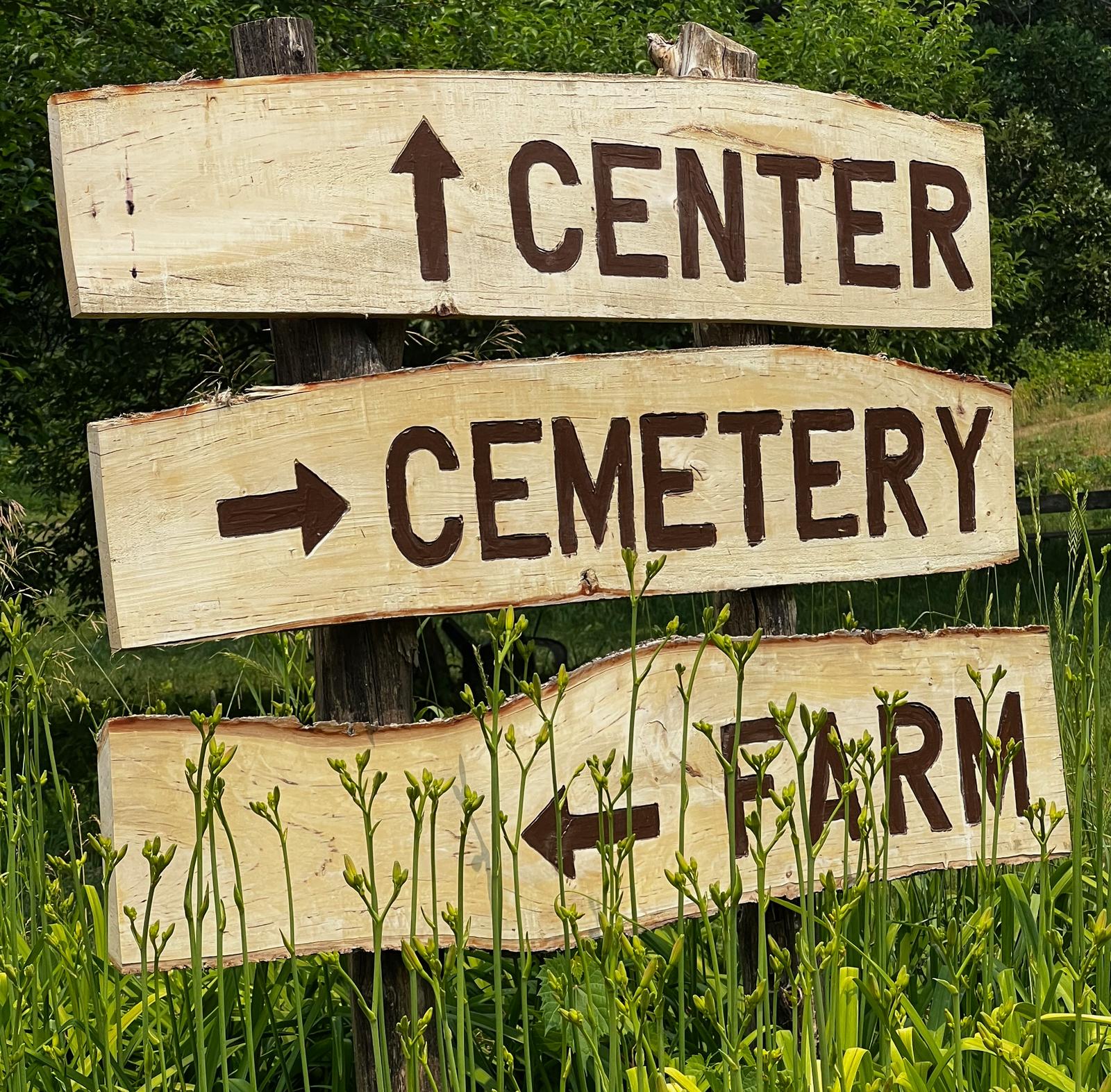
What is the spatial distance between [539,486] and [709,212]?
21.8 inches

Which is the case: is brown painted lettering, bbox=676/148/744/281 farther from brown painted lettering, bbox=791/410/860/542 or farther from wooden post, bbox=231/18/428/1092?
wooden post, bbox=231/18/428/1092

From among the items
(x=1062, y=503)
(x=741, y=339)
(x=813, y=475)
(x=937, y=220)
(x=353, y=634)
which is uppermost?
(x=937, y=220)

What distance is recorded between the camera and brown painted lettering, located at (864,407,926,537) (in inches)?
85.3

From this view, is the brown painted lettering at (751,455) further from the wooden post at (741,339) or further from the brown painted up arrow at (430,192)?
the brown painted up arrow at (430,192)

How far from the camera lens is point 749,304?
2.11 m

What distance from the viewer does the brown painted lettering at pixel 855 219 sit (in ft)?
7.14

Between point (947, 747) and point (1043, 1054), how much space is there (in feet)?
1.63

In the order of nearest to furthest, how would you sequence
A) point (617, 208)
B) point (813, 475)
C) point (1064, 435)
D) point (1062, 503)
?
1. point (617, 208)
2. point (813, 475)
3. point (1062, 503)
4. point (1064, 435)

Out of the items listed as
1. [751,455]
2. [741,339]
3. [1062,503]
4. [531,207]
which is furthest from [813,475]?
[1062,503]

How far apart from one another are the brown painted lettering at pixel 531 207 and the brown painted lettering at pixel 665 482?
28 cm

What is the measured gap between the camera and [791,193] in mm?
2133

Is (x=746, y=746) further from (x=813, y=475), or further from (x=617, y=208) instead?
(x=617, y=208)

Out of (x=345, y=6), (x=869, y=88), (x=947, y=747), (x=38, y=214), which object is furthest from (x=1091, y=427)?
(x=947, y=747)

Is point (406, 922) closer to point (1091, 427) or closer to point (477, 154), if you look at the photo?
point (477, 154)
